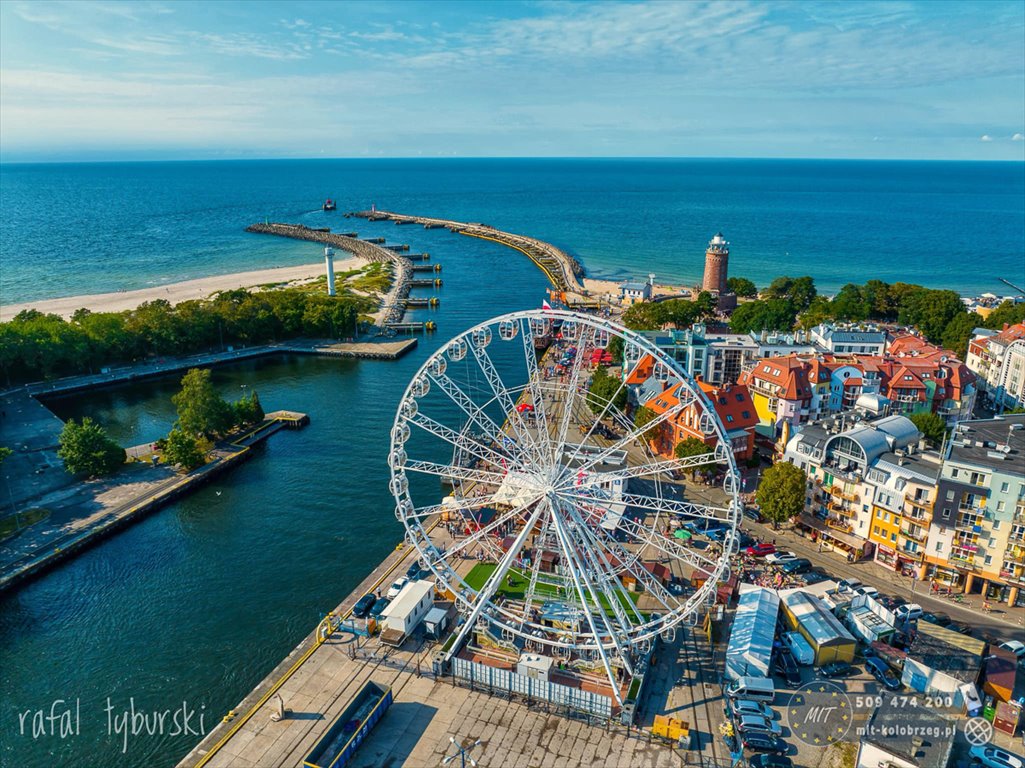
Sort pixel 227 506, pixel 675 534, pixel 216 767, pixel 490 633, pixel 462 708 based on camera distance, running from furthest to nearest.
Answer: pixel 227 506
pixel 675 534
pixel 490 633
pixel 462 708
pixel 216 767

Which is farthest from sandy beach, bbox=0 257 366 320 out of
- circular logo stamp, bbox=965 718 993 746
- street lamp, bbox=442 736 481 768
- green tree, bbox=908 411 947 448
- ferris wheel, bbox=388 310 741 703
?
circular logo stamp, bbox=965 718 993 746

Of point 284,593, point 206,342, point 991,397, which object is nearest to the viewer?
point 284,593

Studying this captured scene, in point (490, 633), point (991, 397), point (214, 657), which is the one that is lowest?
point (214, 657)

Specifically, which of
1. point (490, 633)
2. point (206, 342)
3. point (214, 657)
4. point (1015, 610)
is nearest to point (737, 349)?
point (1015, 610)

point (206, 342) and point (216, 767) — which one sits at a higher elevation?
point (206, 342)

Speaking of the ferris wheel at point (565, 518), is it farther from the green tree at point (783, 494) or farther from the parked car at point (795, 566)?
the parked car at point (795, 566)

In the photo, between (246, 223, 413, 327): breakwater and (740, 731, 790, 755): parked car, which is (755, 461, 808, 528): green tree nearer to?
(740, 731, 790, 755): parked car

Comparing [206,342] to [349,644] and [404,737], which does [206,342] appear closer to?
[349,644]

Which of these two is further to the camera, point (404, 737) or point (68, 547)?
point (68, 547)

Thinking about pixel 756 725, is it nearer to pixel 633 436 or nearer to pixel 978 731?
pixel 978 731
